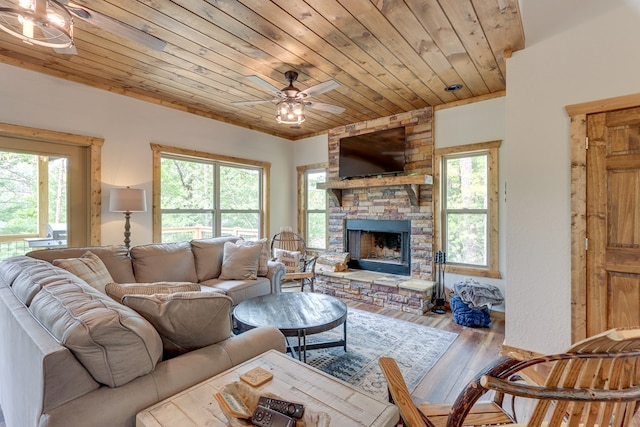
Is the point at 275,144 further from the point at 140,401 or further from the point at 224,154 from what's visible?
the point at 140,401

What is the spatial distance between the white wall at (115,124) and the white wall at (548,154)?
3.93 meters

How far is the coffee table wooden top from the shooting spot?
7.46ft

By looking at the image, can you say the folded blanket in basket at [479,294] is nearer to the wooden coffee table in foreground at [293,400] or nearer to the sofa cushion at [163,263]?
the wooden coffee table in foreground at [293,400]

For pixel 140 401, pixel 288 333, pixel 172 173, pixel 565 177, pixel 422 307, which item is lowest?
pixel 422 307

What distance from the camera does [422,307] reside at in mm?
3990

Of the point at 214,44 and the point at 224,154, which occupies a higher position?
the point at 214,44

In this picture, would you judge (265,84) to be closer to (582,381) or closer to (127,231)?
(127,231)

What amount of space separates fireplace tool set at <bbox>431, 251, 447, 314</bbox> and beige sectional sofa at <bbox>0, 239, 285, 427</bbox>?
316cm

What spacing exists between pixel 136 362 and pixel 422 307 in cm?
357

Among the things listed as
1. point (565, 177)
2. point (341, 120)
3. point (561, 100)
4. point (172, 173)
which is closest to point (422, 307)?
point (565, 177)

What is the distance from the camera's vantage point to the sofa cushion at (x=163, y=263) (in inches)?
124

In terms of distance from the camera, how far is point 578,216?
97.5 inches

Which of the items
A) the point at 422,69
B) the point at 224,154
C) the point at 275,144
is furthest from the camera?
the point at 275,144

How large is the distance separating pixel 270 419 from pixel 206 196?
171 inches
